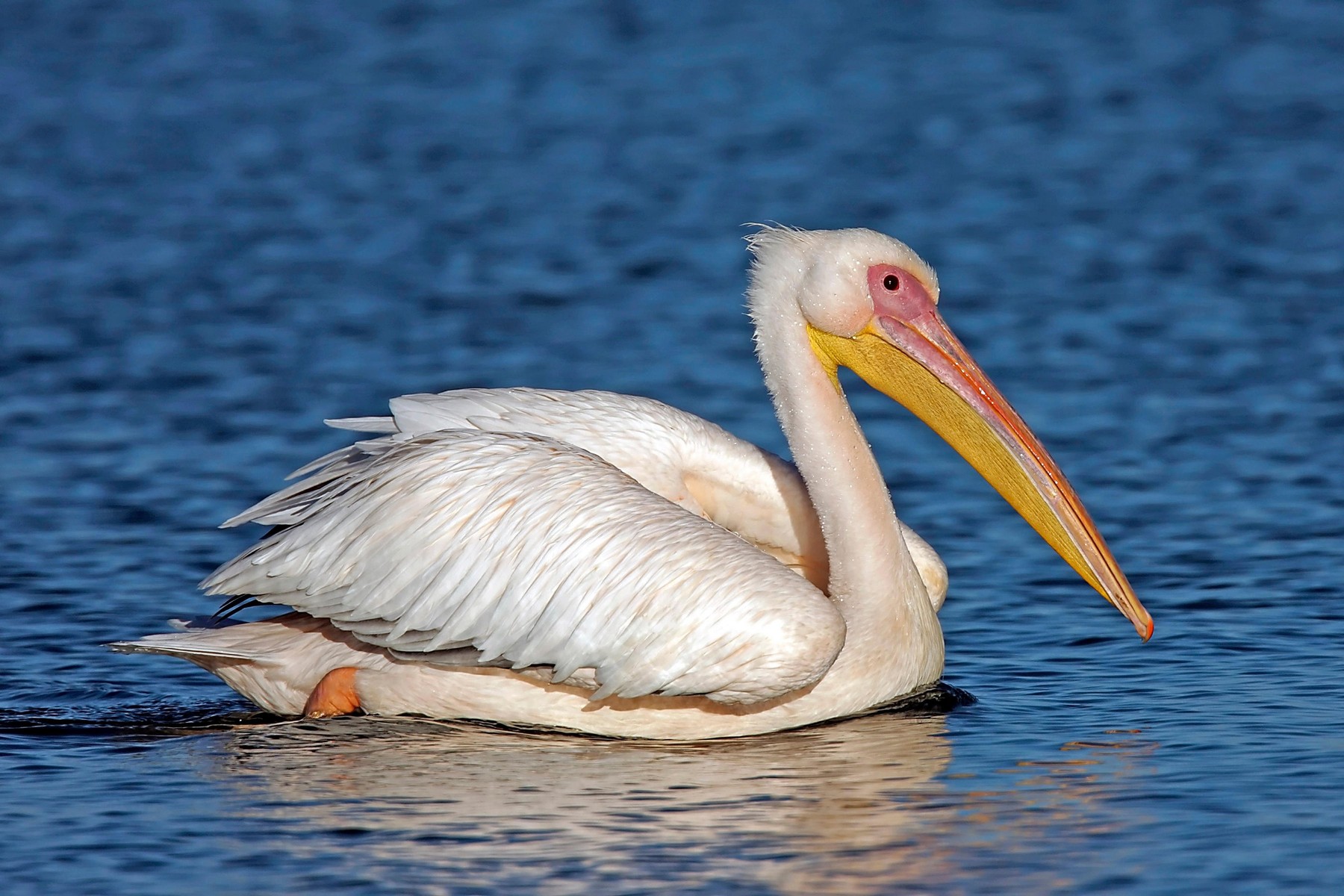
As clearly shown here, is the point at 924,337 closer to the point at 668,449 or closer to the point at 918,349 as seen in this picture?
the point at 918,349

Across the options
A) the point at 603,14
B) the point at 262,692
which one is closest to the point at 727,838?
the point at 262,692

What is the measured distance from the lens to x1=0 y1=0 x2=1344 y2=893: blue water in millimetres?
4809

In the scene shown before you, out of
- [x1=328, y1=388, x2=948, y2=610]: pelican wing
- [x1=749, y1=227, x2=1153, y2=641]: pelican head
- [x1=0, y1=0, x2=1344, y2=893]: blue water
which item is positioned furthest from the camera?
[x1=328, y1=388, x2=948, y2=610]: pelican wing

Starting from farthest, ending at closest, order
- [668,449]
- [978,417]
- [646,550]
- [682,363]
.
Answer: [682,363] → [668,449] → [978,417] → [646,550]

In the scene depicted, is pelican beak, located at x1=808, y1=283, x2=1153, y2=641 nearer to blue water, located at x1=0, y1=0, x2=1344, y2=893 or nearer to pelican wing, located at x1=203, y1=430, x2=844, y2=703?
blue water, located at x1=0, y1=0, x2=1344, y2=893

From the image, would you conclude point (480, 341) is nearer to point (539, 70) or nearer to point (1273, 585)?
point (1273, 585)

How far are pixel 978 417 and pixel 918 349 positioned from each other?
258 mm

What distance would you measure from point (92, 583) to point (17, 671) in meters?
0.97

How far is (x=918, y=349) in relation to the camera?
19.1 feet

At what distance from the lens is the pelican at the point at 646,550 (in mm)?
5309

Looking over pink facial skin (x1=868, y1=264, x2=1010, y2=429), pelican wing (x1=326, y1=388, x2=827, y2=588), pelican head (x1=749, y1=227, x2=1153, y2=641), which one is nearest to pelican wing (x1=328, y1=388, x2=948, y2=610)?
pelican wing (x1=326, y1=388, x2=827, y2=588)

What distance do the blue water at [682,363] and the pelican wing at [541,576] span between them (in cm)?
28

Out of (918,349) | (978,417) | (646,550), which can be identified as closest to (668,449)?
(646,550)

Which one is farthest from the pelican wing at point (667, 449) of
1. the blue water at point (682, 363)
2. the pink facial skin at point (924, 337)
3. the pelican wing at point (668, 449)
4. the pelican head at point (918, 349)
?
the blue water at point (682, 363)
